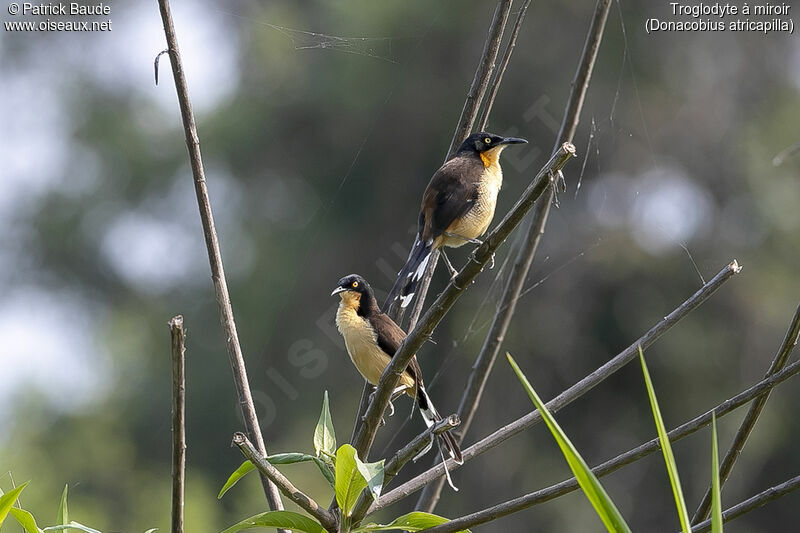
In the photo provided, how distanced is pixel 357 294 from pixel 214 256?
1575 millimetres

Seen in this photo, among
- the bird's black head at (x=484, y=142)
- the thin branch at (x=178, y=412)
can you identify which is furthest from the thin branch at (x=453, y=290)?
the bird's black head at (x=484, y=142)

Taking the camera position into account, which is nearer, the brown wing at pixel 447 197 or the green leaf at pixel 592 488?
the green leaf at pixel 592 488

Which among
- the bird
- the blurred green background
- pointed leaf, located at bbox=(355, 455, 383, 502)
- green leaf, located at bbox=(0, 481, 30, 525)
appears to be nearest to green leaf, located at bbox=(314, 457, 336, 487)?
pointed leaf, located at bbox=(355, 455, 383, 502)

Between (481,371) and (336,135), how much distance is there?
11.4 meters

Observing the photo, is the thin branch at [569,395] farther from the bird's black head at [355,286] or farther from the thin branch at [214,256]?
the bird's black head at [355,286]

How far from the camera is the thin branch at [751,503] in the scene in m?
1.30

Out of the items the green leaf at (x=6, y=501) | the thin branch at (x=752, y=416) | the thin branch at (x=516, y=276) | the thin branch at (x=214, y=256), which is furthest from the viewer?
the thin branch at (x=516, y=276)

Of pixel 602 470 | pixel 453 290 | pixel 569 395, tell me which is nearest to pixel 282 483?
pixel 453 290

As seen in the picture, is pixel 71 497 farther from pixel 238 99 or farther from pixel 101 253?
pixel 238 99

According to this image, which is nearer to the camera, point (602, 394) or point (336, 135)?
point (602, 394)

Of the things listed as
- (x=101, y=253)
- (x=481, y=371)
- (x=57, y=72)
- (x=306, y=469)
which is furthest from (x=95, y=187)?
(x=481, y=371)

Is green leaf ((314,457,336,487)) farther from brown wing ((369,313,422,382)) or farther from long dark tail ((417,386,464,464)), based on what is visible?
brown wing ((369,313,422,382))

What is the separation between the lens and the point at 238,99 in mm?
14922

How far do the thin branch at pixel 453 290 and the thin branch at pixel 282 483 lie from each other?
0.50ft
